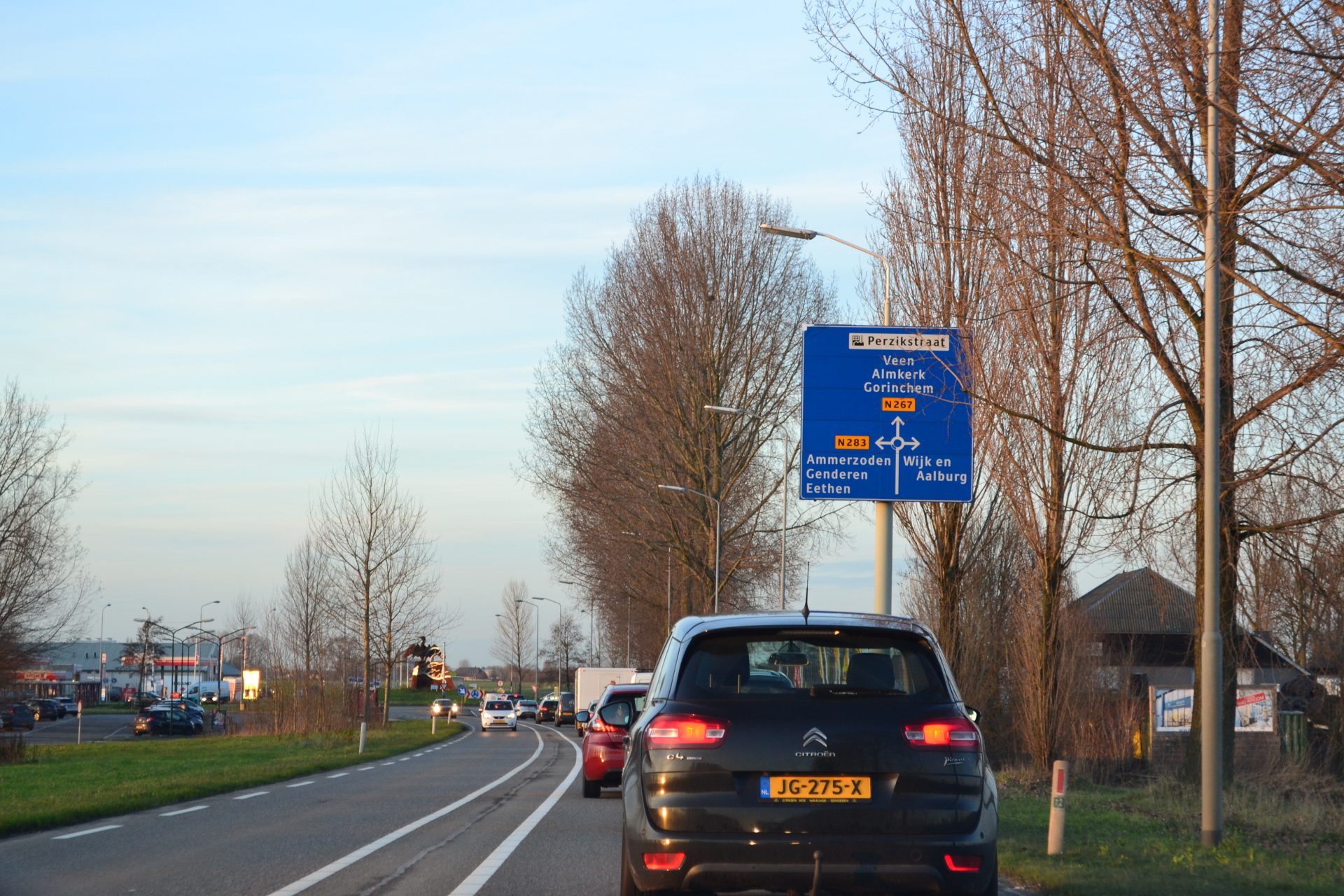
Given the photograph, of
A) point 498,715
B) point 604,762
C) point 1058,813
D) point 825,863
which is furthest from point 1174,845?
point 498,715

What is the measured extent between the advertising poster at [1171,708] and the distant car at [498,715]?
42.7 m

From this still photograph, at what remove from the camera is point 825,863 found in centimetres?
618

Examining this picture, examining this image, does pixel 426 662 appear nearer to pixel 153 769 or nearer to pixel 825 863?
pixel 153 769

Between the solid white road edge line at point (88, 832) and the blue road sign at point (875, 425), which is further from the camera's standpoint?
the blue road sign at point (875, 425)

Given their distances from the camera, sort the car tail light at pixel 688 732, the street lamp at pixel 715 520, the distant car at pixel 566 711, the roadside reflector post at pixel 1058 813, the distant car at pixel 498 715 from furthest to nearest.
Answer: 1. the distant car at pixel 566 711
2. the distant car at pixel 498 715
3. the street lamp at pixel 715 520
4. the roadside reflector post at pixel 1058 813
5. the car tail light at pixel 688 732

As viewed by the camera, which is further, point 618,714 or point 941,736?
point 618,714

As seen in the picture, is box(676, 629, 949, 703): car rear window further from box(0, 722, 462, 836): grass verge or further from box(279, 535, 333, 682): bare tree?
box(279, 535, 333, 682): bare tree

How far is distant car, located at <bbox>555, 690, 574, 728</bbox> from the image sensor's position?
230 ft

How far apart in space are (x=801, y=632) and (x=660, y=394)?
36273mm

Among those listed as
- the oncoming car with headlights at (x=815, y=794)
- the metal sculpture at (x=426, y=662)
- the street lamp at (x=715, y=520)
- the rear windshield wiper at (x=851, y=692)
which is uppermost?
the street lamp at (x=715, y=520)

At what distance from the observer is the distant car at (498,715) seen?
213 feet

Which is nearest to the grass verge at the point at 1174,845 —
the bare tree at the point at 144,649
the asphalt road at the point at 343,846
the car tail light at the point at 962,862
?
the car tail light at the point at 962,862

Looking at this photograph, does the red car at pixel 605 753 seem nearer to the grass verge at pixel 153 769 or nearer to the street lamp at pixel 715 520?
the grass verge at pixel 153 769

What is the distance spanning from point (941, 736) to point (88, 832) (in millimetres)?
9903
